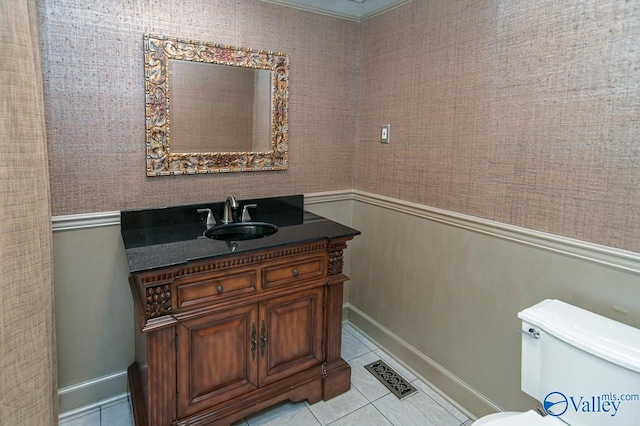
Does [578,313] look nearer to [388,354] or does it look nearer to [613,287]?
[613,287]

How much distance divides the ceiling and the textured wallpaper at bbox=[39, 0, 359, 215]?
0.04 metres

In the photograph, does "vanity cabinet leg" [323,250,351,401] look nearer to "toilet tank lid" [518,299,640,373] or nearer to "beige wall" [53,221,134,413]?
"toilet tank lid" [518,299,640,373]

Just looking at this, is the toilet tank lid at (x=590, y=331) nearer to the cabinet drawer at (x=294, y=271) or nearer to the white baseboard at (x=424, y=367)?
the white baseboard at (x=424, y=367)

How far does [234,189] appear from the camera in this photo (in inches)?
93.4

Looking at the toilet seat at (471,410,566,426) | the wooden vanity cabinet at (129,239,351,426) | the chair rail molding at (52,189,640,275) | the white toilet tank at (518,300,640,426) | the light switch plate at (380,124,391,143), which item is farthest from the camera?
the light switch plate at (380,124,391,143)

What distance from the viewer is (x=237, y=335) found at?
1.86 metres

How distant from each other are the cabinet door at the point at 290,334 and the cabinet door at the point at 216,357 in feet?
0.18

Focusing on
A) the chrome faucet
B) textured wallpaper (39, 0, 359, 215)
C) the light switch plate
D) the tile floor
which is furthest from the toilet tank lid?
textured wallpaper (39, 0, 359, 215)

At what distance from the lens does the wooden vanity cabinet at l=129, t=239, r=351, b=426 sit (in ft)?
5.46

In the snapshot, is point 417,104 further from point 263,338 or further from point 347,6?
point 263,338

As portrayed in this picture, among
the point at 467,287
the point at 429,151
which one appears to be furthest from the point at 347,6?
the point at 467,287

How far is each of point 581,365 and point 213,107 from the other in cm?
203

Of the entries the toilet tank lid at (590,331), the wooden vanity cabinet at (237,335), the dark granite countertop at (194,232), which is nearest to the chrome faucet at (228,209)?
the dark granite countertop at (194,232)

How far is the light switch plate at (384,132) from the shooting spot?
2.53 meters
